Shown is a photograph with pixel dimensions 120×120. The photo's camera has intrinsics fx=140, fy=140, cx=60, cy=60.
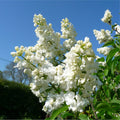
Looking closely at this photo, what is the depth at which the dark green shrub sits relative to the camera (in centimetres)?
768

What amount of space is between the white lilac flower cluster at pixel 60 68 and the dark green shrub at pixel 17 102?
245 inches

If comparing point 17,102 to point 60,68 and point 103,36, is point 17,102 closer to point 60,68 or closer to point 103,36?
point 103,36

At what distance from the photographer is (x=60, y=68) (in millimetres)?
1675

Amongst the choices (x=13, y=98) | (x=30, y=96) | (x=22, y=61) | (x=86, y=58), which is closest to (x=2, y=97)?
(x=13, y=98)

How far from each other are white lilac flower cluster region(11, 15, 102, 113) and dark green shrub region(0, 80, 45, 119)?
20.4ft

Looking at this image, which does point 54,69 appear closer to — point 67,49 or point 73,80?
point 73,80

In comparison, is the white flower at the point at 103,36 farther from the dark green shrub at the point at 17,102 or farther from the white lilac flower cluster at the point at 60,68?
the dark green shrub at the point at 17,102

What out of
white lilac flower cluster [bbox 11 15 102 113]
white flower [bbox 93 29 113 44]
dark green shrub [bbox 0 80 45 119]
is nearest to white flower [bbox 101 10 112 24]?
white flower [bbox 93 29 113 44]

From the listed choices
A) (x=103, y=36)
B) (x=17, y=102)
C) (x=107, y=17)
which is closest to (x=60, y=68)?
(x=103, y=36)

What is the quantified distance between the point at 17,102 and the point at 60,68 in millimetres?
7285


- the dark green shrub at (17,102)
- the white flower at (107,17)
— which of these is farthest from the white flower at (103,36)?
the dark green shrub at (17,102)

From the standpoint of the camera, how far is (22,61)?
2137 mm

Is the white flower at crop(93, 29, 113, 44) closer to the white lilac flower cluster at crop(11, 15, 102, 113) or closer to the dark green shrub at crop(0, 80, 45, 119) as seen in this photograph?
the white lilac flower cluster at crop(11, 15, 102, 113)

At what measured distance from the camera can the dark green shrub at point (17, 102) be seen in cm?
768
